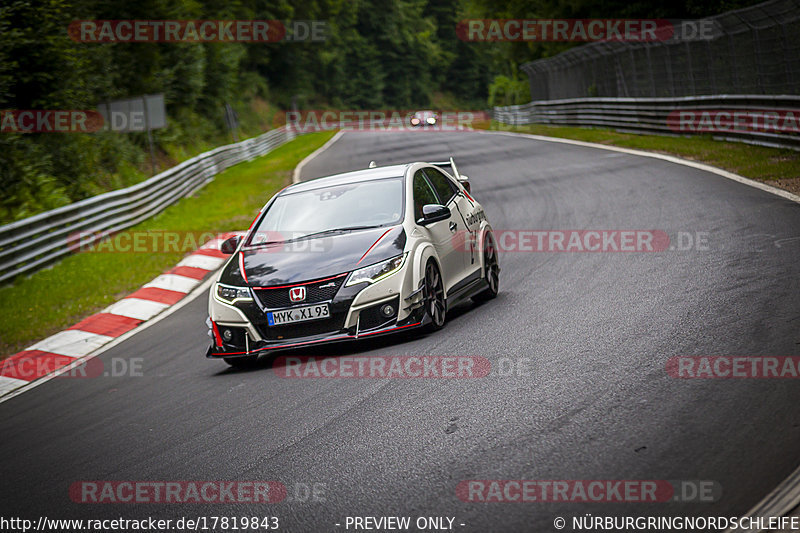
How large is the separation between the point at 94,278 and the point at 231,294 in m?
7.54

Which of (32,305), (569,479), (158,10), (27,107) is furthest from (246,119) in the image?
(569,479)

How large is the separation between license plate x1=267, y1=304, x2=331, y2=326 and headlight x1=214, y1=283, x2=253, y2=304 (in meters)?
0.28

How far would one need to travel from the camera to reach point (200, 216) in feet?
71.9

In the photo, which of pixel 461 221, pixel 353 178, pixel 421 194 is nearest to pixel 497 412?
pixel 421 194

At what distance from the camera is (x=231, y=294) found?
806 cm

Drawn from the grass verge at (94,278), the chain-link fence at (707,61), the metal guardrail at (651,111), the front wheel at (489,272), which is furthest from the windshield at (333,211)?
the chain-link fence at (707,61)

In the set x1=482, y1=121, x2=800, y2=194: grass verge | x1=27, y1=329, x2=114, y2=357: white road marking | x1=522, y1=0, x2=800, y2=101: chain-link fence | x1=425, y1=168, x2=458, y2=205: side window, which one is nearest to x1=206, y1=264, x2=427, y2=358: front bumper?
x1=425, y1=168, x2=458, y2=205: side window

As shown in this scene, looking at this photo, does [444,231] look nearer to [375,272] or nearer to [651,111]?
[375,272]

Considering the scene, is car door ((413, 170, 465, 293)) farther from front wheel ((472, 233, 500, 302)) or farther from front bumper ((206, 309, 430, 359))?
front bumper ((206, 309, 430, 359))

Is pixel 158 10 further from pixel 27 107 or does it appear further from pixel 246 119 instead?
pixel 246 119

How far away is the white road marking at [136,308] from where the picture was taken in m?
12.3

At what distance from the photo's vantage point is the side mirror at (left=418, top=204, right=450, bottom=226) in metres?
8.55

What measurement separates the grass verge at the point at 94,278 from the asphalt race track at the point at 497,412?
1966 mm

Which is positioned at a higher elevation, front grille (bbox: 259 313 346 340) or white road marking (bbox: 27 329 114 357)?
front grille (bbox: 259 313 346 340)
